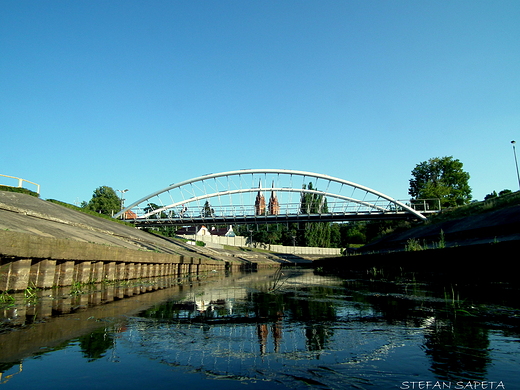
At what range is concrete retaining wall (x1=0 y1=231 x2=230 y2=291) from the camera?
24.6ft

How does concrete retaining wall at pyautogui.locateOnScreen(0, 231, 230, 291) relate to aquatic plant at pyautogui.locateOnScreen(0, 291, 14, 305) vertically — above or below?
above

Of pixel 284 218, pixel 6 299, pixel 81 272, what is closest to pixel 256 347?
pixel 6 299

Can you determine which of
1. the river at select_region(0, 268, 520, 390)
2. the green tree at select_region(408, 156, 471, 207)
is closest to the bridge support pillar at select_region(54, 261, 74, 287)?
the river at select_region(0, 268, 520, 390)

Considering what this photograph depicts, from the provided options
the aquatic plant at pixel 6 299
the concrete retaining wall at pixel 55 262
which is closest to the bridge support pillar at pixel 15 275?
the concrete retaining wall at pixel 55 262

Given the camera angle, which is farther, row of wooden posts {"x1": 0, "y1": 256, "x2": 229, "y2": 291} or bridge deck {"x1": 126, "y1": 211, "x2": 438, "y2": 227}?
bridge deck {"x1": 126, "y1": 211, "x2": 438, "y2": 227}

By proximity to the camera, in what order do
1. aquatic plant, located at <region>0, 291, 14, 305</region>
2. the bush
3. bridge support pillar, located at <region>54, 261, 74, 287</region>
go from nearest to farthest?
aquatic plant, located at <region>0, 291, 14, 305</region> → bridge support pillar, located at <region>54, 261, 74, 287</region> → the bush

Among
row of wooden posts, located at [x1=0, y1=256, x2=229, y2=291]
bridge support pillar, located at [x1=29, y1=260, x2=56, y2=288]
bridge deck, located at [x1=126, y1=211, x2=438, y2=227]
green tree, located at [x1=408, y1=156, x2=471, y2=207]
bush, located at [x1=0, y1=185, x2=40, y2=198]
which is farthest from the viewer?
green tree, located at [x1=408, y1=156, x2=471, y2=207]

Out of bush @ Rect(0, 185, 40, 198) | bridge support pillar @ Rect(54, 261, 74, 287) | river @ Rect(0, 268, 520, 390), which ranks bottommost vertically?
river @ Rect(0, 268, 520, 390)

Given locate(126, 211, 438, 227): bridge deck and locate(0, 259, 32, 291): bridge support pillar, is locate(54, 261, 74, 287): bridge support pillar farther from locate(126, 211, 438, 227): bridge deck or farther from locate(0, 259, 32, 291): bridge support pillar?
locate(126, 211, 438, 227): bridge deck

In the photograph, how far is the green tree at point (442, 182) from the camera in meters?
70.2

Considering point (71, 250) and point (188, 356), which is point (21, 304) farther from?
point (188, 356)

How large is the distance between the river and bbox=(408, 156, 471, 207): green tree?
70.6 metres

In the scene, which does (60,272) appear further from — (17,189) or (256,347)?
(17,189)

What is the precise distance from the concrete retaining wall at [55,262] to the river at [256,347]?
1.01m
